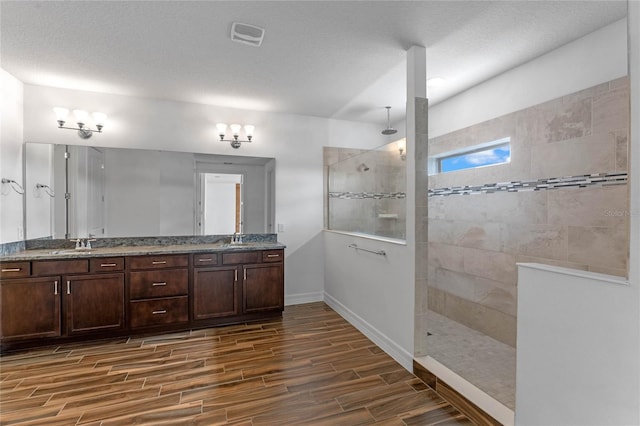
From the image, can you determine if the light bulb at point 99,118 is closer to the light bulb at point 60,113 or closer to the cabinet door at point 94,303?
the light bulb at point 60,113

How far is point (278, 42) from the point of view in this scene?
239cm

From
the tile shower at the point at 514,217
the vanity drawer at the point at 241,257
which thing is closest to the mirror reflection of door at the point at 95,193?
the vanity drawer at the point at 241,257

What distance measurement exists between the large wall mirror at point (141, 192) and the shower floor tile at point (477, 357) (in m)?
2.47

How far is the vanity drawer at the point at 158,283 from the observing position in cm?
310

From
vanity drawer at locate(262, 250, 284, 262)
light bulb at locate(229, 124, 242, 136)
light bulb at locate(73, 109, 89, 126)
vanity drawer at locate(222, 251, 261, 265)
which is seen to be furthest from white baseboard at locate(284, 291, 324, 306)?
light bulb at locate(73, 109, 89, 126)

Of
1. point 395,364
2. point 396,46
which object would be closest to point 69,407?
point 395,364

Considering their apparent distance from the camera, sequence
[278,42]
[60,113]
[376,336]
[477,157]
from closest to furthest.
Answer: [278,42]
[376,336]
[60,113]
[477,157]

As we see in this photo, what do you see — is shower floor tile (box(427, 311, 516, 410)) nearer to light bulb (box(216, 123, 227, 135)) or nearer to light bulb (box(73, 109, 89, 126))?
light bulb (box(216, 123, 227, 135))

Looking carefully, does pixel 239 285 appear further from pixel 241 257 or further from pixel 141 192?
pixel 141 192

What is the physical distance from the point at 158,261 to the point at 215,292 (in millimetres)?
692

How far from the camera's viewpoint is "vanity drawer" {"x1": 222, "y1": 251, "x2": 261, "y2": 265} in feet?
11.3

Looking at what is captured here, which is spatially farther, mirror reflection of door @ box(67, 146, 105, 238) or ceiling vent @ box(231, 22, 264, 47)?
mirror reflection of door @ box(67, 146, 105, 238)

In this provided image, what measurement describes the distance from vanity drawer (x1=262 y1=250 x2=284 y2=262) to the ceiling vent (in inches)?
87.1

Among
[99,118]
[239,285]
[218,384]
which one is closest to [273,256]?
[239,285]
